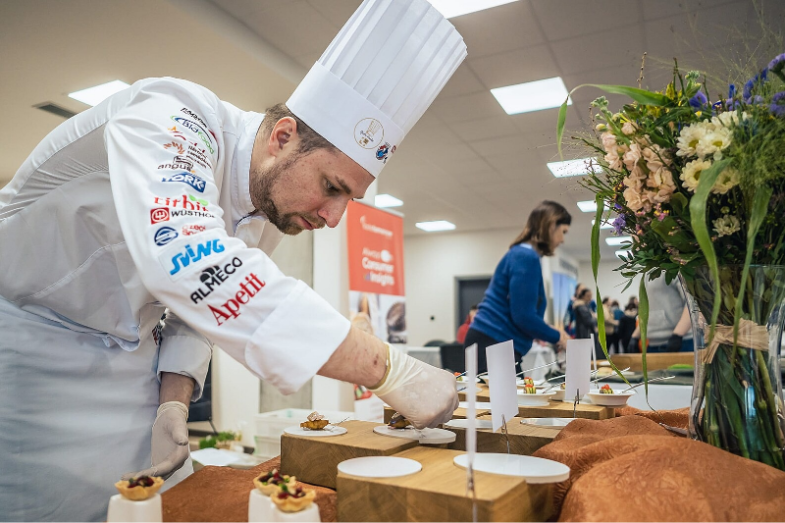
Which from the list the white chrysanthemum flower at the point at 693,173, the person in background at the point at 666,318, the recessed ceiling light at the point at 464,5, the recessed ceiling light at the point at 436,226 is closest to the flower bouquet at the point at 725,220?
the white chrysanthemum flower at the point at 693,173

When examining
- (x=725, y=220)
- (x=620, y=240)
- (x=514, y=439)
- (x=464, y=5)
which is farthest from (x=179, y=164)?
(x=620, y=240)

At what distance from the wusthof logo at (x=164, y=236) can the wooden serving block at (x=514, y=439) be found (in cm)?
55

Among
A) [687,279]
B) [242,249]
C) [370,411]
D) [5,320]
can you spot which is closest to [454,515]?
[242,249]

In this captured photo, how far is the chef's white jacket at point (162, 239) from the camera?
0.70 metres

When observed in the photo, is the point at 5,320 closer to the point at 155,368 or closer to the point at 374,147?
the point at 155,368

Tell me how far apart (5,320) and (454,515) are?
89cm

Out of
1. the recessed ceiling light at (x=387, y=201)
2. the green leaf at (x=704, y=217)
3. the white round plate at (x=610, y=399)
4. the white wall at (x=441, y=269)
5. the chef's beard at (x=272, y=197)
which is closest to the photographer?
the green leaf at (x=704, y=217)

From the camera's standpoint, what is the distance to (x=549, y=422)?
3.48ft

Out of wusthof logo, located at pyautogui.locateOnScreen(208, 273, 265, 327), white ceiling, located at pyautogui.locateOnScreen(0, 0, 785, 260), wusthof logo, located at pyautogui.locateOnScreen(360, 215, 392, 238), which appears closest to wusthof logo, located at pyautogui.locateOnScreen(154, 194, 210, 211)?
wusthof logo, located at pyautogui.locateOnScreen(208, 273, 265, 327)

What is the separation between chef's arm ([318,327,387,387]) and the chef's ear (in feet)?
1.57

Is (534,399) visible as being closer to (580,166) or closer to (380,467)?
(580,166)

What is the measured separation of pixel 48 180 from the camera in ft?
3.37

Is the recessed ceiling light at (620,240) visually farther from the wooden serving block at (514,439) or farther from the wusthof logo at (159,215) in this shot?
the wusthof logo at (159,215)

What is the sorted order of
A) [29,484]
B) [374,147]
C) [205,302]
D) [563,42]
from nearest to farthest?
[205,302] < [29,484] < [374,147] < [563,42]
